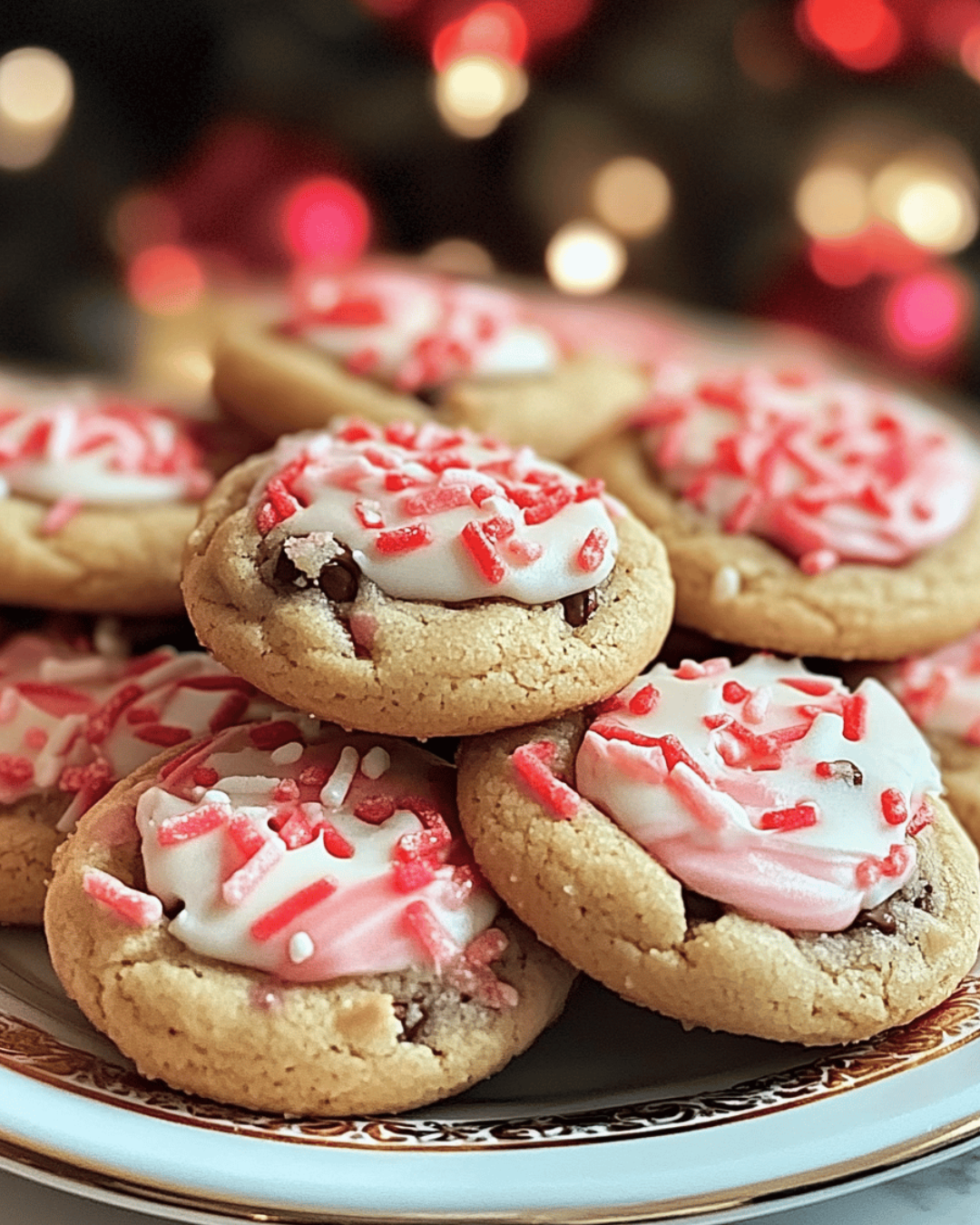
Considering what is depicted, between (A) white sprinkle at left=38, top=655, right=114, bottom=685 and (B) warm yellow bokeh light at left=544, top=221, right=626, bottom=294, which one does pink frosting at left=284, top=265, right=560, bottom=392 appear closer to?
(A) white sprinkle at left=38, top=655, right=114, bottom=685

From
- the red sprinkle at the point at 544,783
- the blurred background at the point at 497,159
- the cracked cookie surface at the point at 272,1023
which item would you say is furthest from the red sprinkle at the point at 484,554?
the blurred background at the point at 497,159

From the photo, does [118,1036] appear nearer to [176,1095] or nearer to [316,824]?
[176,1095]

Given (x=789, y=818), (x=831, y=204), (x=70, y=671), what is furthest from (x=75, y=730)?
Result: (x=831, y=204)

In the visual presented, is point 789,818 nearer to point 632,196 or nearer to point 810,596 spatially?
point 810,596

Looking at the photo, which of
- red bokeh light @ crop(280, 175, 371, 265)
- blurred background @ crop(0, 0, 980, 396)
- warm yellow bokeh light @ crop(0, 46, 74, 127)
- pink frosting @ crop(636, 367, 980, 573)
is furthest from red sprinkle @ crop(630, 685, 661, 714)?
warm yellow bokeh light @ crop(0, 46, 74, 127)

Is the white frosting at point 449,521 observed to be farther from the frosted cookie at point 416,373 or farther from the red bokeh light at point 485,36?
the red bokeh light at point 485,36

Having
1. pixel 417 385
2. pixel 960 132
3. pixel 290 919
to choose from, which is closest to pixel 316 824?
pixel 290 919

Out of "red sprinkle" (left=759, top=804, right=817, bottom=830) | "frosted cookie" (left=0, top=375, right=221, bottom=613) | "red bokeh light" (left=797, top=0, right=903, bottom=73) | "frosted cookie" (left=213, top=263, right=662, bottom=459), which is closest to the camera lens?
"red sprinkle" (left=759, top=804, right=817, bottom=830)
